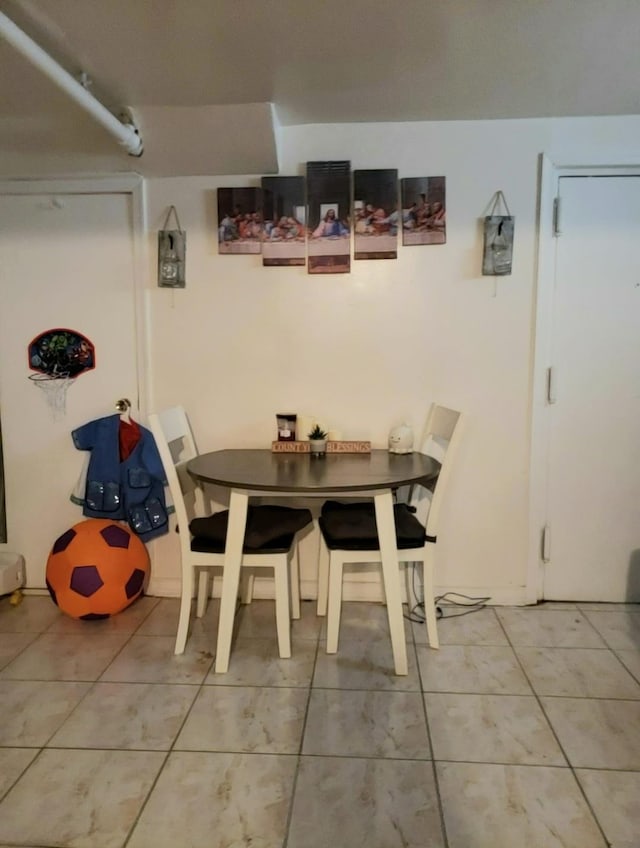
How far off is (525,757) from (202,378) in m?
1.84

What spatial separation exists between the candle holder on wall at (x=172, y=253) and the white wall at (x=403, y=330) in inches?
1.5

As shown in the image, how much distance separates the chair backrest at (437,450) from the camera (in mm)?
2119

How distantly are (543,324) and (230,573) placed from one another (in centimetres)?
164

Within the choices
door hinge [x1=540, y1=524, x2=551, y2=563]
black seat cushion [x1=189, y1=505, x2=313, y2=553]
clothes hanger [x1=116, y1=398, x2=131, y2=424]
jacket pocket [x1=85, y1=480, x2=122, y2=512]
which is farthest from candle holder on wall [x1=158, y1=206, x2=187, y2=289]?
door hinge [x1=540, y1=524, x2=551, y2=563]

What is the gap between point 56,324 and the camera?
2609 mm

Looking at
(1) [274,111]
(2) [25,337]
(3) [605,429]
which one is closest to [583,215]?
(3) [605,429]

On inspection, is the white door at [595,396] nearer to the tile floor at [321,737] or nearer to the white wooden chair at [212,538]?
the tile floor at [321,737]

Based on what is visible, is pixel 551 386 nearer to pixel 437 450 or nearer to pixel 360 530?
pixel 437 450

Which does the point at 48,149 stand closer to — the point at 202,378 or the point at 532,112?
the point at 202,378

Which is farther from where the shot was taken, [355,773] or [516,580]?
[516,580]

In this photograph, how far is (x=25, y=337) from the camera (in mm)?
2625

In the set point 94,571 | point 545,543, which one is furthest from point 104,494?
point 545,543

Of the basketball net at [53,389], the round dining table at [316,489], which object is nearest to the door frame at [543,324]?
the round dining table at [316,489]

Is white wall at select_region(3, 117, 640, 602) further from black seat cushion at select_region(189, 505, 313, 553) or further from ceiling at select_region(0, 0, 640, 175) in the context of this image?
black seat cushion at select_region(189, 505, 313, 553)
